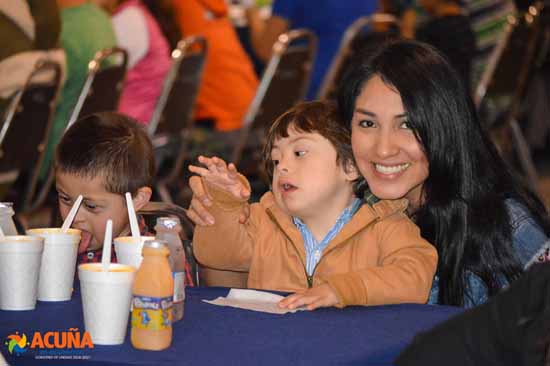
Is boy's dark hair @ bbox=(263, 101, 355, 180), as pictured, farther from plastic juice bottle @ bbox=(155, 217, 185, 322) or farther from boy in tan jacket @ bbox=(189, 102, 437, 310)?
plastic juice bottle @ bbox=(155, 217, 185, 322)

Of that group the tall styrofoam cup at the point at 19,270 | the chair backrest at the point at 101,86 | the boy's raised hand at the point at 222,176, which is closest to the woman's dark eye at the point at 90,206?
the boy's raised hand at the point at 222,176

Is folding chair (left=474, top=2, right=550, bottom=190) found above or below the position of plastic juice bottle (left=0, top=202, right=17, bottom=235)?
above

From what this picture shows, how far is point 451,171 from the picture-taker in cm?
238

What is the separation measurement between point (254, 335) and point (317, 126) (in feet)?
2.24

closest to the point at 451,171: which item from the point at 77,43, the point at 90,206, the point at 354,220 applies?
the point at 354,220

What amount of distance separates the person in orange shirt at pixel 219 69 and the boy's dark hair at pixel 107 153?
2756mm

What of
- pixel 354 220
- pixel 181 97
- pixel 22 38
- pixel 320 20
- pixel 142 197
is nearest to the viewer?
pixel 354 220

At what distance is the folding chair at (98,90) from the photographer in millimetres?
4109

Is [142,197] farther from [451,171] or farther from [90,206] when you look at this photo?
[451,171]

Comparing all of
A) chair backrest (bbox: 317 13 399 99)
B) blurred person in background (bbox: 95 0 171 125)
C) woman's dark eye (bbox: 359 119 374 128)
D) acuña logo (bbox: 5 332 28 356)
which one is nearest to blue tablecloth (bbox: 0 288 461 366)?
acuña logo (bbox: 5 332 28 356)

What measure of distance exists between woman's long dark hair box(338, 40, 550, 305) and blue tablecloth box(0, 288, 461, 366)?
1.40ft

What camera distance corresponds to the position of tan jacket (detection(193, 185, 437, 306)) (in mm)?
2006

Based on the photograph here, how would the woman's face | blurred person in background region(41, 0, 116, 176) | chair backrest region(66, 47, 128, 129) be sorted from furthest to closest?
1. blurred person in background region(41, 0, 116, 176)
2. chair backrest region(66, 47, 128, 129)
3. the woman's face

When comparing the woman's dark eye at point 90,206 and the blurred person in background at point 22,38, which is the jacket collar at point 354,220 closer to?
the woman's dark eye at point 90,206
